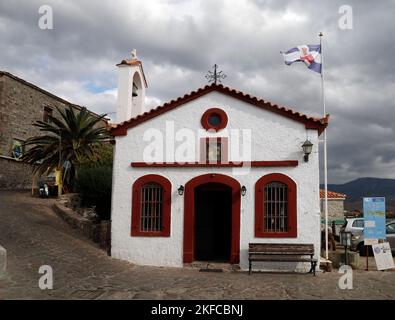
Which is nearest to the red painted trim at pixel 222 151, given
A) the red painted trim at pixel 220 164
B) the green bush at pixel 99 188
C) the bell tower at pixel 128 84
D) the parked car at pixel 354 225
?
the red painted trim at pixel 220 164

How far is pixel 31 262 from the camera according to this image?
9805 mm

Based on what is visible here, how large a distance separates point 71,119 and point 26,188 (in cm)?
761

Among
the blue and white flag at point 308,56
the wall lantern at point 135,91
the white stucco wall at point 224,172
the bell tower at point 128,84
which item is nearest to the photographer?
the white stucco wall at point 224,172

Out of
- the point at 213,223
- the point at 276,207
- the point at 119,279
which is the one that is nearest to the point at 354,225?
the point at 276,207

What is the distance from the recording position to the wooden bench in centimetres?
1061

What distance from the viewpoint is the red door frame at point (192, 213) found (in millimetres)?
11219

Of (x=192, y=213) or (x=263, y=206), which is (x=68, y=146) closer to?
(x=192, y=213)

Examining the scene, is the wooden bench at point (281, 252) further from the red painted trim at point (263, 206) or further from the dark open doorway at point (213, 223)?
the dark open doorway at point (213, 223)

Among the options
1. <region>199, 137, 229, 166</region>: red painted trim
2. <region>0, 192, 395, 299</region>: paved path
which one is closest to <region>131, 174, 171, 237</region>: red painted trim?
<region>0, 192, 395, 299</region>: paved path

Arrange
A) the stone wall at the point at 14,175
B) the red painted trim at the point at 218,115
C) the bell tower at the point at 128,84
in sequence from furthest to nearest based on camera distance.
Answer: the stone wall at the point at 14,175 → the bell tower at the point at 128,84 → the red painted trim at the point at 218,115

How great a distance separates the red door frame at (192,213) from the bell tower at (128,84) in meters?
3.45

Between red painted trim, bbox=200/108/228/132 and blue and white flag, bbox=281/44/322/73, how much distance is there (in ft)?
9.14

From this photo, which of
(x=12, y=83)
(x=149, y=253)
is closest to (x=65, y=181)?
(x=12, y=83)
